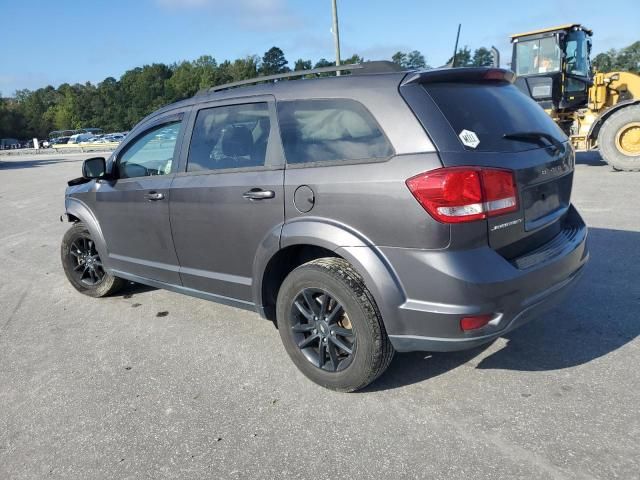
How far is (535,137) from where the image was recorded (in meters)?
2.99

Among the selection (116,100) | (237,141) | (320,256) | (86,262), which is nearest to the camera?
(320,256)

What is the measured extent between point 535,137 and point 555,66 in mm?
10996

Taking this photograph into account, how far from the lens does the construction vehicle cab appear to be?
1227 cm

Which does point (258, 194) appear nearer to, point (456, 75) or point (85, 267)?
point (456, 75)

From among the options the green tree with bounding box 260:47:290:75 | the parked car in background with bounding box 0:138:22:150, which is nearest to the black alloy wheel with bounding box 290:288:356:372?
the parked car in background with bounding box 0:138:22:150

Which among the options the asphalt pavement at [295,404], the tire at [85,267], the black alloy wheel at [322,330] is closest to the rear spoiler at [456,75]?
the black alloy wheel at [322,330]

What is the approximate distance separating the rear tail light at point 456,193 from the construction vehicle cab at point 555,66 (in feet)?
36.2

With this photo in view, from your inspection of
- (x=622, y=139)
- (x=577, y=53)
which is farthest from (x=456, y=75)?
(x=577, y=53)

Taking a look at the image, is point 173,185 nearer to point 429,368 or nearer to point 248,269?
point 248,269

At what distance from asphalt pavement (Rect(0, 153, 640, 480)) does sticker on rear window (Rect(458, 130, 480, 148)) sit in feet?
4.60

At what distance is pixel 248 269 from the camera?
11.1ft

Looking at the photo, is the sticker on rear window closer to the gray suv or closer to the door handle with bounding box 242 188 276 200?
the gray suv

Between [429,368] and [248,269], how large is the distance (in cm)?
133

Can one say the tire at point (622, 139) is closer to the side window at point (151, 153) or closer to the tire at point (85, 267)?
the side window at point (151, 153)
